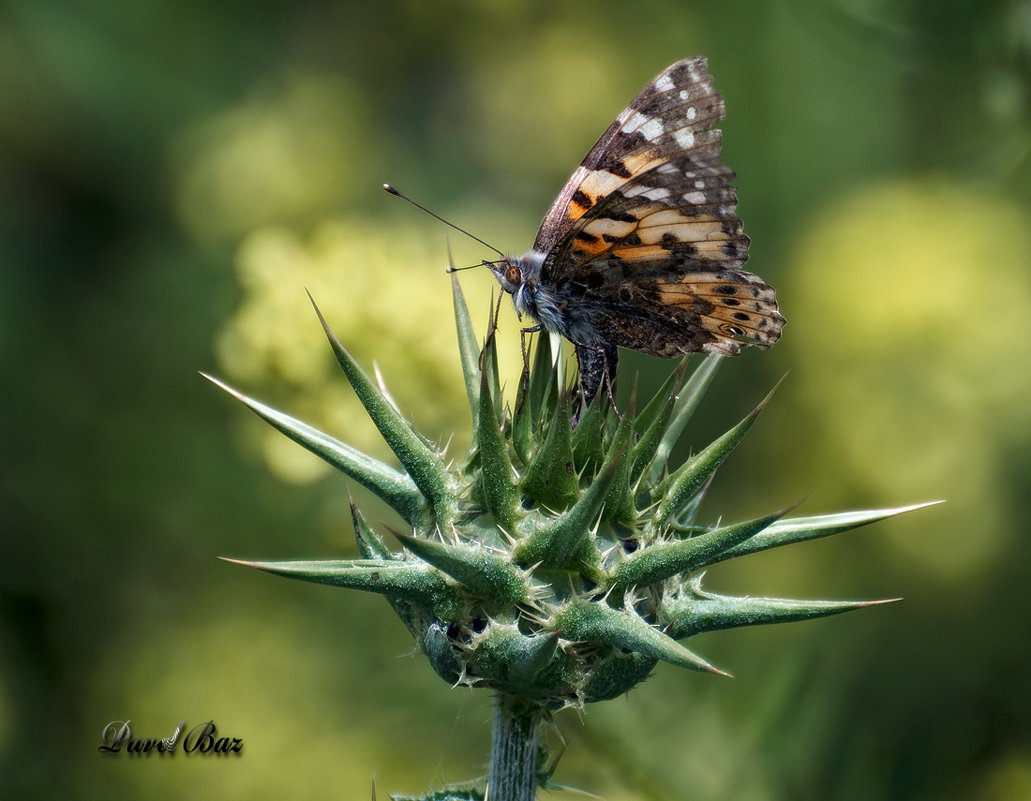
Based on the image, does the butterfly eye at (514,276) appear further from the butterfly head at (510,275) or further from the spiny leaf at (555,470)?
the spiny leaf at (555,470)

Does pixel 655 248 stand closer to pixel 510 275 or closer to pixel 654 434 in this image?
pixel 510 275

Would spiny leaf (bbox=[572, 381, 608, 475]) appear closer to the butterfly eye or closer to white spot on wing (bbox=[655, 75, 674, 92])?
the butterfly eye

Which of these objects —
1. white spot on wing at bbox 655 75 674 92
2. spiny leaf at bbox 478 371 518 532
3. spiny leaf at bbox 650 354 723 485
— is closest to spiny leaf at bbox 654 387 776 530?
spiny leaf at bbox 650 354 723 485

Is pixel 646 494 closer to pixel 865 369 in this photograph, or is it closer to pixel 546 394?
pixel 546 394

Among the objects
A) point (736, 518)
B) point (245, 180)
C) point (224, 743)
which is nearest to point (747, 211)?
point (736, 518)

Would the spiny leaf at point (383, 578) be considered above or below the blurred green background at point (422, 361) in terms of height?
below

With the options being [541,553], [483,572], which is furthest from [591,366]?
[483,572]

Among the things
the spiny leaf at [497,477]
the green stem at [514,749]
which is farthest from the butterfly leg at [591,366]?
the green stem at [514,749]
